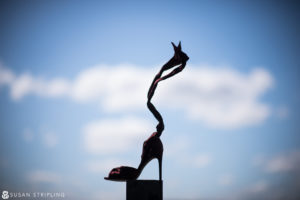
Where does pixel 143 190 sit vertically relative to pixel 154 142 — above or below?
below

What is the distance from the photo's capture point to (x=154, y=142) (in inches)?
301

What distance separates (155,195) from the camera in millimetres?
7035

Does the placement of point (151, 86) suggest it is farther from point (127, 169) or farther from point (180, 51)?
point (127, 169)

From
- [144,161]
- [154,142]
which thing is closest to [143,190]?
[144,161]

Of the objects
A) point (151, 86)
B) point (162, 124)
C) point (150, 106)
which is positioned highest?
point (151, 86)

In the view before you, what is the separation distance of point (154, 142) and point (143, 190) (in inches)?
51.5

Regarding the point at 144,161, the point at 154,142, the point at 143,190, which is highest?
the point at 154,142

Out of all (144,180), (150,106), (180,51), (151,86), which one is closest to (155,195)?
(144,180)

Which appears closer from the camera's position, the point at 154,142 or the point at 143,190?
the point at 143,190

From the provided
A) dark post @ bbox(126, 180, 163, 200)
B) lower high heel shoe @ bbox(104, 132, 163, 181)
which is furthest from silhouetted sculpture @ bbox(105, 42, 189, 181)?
dark post @ bbox(126, 180, 163, 200)

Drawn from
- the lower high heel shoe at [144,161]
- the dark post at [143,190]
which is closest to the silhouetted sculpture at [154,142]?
the lower high heel shoe at [144,161]

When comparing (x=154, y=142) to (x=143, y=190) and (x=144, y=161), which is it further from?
(x=143, y=190)

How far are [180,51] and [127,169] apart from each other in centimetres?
358

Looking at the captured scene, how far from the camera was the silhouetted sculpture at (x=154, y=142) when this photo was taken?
286 inches
